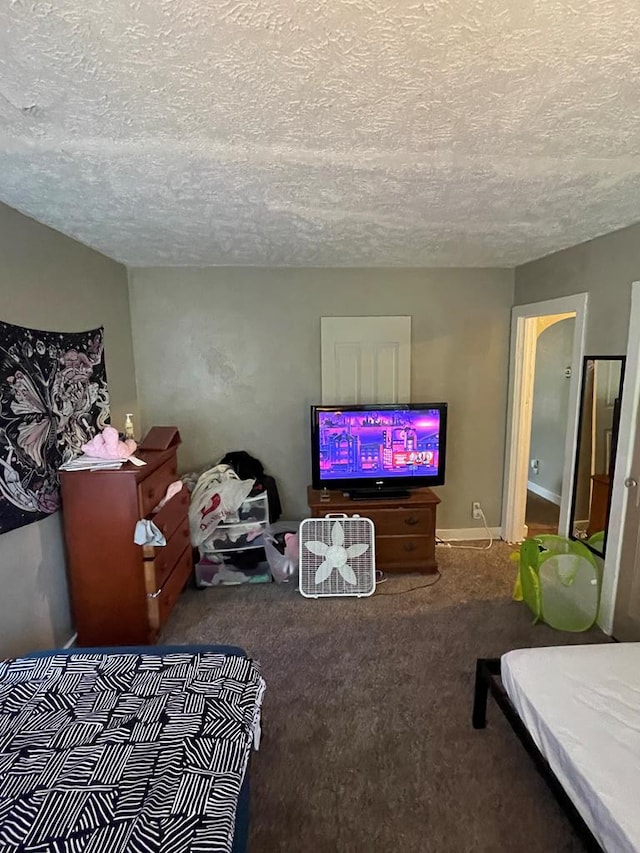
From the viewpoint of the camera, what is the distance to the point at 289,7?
0.84 m

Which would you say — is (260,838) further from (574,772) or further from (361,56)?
(361,56)

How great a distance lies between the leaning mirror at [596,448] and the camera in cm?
259

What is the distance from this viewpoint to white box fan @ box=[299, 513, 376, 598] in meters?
3.07

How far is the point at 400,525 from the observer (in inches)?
130

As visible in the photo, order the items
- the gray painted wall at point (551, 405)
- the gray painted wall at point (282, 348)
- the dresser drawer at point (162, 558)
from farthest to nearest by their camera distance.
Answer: the gray painted wall at point (551, 405) → the gray painted wall at point (282, 348) → the dresser drawer at point (162, 558)

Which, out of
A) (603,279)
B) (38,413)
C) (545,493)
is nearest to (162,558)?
(38,413)

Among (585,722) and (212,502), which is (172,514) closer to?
(212,502)

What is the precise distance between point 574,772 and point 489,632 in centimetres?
136

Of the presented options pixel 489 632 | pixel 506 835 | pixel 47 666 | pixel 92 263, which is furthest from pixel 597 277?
pixel 47 666

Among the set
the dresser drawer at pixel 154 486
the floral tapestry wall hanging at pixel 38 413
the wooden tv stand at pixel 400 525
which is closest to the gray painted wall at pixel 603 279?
the wooden tv stand at pixel 400 525

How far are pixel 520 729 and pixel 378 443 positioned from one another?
2.03 m

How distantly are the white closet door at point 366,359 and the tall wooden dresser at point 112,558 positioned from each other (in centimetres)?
163

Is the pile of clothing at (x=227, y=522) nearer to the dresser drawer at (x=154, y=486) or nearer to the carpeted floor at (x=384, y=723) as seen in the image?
the carpeted floor at (x=384, y=723)

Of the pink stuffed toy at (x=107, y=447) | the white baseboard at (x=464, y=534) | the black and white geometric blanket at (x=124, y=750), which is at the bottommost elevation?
the white baseboard at (x=464, y=534)
